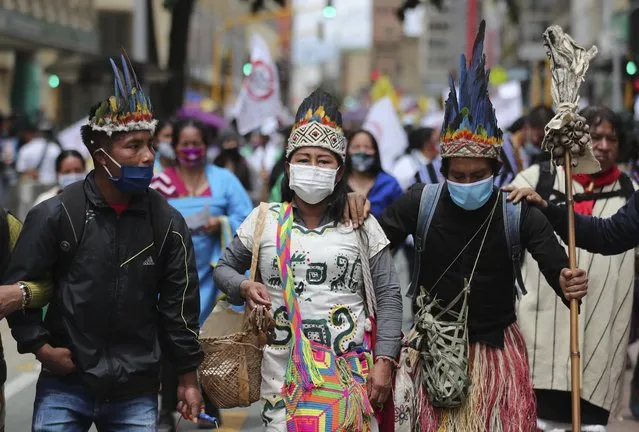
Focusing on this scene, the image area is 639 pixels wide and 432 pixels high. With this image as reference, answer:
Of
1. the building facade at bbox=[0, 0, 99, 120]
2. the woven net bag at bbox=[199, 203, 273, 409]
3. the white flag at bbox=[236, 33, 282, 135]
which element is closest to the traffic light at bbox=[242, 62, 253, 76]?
the white flag at bbox=[236, 33, 282, 135]

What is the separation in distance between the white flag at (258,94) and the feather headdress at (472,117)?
1061 cm

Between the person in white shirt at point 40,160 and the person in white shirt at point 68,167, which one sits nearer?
the person in white shirt at point 68,167

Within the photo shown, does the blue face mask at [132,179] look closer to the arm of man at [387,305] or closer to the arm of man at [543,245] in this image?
the arm of man at [387,305]

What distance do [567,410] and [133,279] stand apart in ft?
9.24

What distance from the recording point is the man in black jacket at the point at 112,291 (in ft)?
14.9

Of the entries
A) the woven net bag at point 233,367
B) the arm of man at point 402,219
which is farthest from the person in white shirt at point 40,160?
the woven net bag at point 233,367

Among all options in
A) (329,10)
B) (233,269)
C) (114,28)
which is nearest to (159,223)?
(233,269)

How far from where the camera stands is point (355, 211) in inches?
198

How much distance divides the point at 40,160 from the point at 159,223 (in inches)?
582

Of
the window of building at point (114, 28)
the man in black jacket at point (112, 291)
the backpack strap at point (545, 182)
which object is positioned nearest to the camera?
the man in black jacket at point (112, 291)

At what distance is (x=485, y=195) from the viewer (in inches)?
202

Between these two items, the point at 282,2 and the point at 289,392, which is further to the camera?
the point at 282,2

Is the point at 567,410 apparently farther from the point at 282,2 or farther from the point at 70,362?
the point at 282,2

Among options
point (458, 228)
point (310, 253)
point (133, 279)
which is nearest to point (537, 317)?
point (458, 228)
